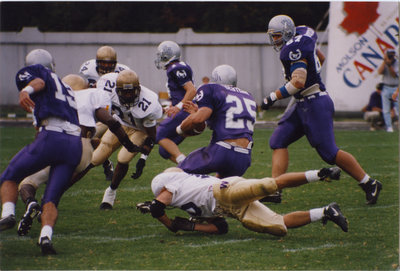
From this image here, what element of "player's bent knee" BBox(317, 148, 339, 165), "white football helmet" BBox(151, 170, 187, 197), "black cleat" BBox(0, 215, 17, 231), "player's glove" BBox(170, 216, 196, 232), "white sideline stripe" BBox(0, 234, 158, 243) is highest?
"white football helmet" BBox(151, 170, 187, 197)

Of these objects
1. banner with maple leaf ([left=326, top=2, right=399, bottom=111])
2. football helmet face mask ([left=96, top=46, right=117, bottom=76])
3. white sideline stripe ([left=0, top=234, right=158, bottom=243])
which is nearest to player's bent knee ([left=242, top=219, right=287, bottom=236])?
white sideline stripe ([left=0, top=234, right=158, bottom=243])

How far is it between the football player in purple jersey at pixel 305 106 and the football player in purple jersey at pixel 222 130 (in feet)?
1.73

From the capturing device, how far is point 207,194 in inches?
190

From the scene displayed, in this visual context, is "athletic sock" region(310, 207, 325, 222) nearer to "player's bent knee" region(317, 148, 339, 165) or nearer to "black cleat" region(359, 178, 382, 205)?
"player's bent knee" region(317, 148, 339, 165)

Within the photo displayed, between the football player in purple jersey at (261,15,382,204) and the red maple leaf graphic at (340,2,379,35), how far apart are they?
8.52 meters

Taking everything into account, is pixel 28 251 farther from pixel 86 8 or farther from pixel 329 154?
pixel 86 8

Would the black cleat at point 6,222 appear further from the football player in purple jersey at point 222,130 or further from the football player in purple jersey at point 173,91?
the football player in purple jersey at point 173,91

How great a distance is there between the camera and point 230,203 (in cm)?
473

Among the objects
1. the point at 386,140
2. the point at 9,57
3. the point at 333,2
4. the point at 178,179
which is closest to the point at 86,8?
the point at 9,57

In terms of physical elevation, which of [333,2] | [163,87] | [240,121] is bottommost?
[163,87]

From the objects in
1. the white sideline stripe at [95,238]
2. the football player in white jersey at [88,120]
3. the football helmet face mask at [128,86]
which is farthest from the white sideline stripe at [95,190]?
the white sideline stripe at [95,238]

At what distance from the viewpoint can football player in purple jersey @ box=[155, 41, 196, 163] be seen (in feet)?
23.4

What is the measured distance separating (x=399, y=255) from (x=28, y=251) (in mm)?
2399

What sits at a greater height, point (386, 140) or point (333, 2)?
point (333, 2)
